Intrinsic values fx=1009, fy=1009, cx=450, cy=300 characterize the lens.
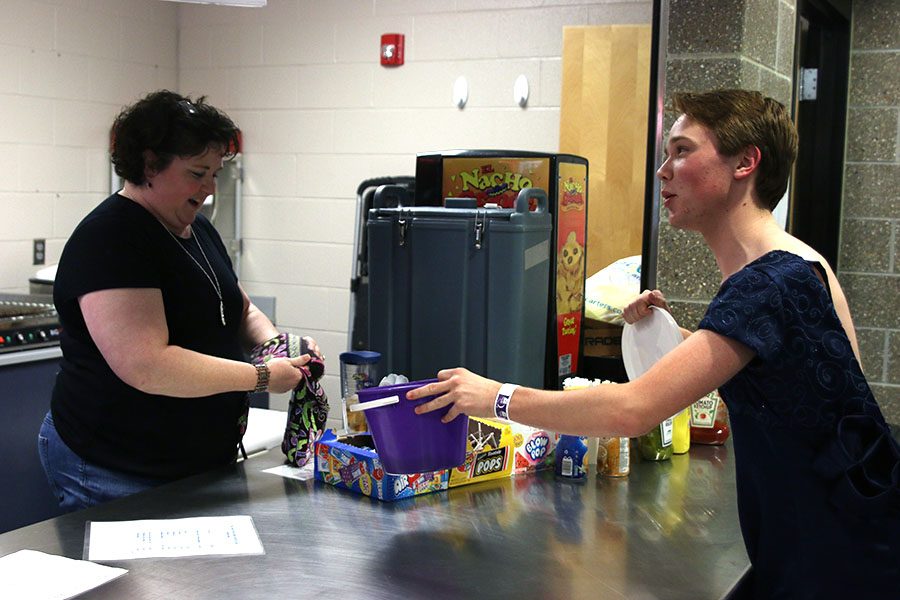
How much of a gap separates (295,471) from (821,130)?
8.41ft

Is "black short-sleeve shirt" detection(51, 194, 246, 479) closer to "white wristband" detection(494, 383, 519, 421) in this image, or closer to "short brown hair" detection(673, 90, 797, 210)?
"white wristband" detection(494, 383, 519, 421)

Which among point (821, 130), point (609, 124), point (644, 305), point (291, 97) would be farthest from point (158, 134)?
point (291, 97)

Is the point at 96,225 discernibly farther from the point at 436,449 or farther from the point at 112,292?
the point at 436,449

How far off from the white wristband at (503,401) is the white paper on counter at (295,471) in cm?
54

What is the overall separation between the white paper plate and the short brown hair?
1.47ft

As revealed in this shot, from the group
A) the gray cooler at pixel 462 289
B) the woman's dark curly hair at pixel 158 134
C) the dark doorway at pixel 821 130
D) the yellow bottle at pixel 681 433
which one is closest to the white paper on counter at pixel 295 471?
the gray cooler at pixel 462 289

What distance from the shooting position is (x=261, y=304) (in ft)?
17.7

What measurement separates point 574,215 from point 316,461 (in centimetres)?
110

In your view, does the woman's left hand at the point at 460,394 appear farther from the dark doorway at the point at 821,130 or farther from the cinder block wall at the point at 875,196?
the cinder block wall at the point at 875,196

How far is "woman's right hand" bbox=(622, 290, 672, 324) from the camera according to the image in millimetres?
2193

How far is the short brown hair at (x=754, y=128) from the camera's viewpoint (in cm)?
171

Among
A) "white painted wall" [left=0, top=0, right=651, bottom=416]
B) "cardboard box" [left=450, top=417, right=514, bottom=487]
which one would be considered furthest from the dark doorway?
"cardboard box" [left=450, top=417, right=514, bottom=487]

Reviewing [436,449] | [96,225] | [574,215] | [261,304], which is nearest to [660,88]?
[574,215]

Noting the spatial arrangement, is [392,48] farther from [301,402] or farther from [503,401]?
[503,401]
